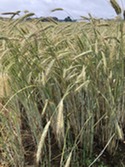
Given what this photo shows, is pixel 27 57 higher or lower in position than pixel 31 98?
higher

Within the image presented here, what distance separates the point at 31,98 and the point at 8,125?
0.73 feet

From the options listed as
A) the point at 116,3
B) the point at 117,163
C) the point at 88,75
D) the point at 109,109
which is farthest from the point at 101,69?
the point at 117,163

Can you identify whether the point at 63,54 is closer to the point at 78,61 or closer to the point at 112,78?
the point at 78,61

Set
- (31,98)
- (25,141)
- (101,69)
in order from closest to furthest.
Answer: (31,98) → (101,69) → (25,141)

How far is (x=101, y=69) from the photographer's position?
195 cm

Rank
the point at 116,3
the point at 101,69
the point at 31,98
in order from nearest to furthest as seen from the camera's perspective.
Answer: the point at 116,3 → the point at 31,98 → the point at 101,69

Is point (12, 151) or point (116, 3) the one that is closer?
point (116, 3)

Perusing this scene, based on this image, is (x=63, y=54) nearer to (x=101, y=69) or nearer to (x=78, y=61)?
(x=78, y=61)

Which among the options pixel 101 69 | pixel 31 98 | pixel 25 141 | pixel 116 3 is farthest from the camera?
pixel 25 141

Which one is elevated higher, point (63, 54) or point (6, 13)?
point (6, 13)

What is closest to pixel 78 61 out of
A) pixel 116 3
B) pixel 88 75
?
pixel 88 75

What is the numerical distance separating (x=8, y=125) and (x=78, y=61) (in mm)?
534

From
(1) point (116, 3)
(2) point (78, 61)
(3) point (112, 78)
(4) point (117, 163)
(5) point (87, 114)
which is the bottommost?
(4) point (117, 163)

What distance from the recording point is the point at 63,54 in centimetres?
174
